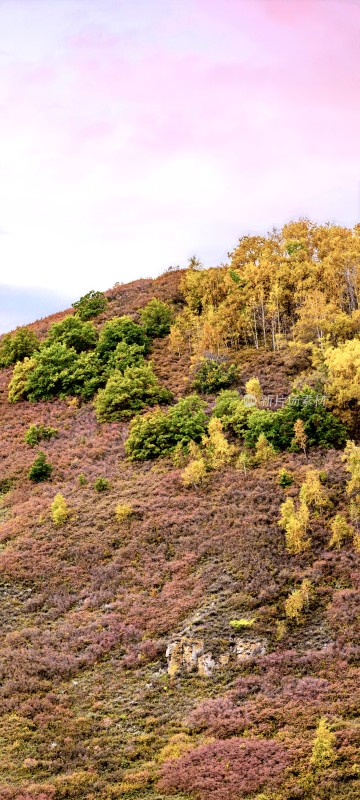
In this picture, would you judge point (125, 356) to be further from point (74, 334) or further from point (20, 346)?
point (20, 346)

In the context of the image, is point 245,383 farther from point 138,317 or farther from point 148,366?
point 138,317

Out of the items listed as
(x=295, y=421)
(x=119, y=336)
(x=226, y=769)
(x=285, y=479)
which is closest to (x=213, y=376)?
(x=295, y=421)

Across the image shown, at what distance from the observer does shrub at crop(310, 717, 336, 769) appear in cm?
1728

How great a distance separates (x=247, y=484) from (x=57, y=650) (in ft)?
40.0

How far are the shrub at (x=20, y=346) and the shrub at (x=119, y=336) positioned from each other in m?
6.38

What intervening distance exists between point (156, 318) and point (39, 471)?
20.5m

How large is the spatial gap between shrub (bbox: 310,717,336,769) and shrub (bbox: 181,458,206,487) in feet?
54.6

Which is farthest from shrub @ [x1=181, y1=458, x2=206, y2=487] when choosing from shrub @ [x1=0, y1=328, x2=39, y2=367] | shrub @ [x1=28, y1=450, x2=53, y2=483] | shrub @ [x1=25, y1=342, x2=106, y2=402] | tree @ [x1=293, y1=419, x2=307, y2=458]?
shrub @ [x1=0, y1=328, x2=39, y2=367]

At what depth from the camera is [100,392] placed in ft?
148

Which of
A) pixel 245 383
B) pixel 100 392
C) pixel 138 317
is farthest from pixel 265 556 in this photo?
pixel 138 317

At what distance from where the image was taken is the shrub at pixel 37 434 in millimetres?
42969

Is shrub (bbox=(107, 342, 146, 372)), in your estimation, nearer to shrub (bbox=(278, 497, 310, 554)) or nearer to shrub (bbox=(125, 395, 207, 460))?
shrub (bbox=(125, 395, 207, 460))

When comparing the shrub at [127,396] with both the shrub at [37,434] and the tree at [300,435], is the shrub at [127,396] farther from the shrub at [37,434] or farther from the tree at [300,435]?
the tree at [300,435]

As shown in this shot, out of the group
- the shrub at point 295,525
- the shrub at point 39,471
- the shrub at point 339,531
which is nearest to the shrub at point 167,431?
the shrub at point 39,471
